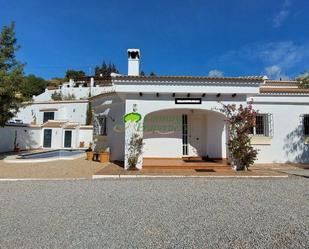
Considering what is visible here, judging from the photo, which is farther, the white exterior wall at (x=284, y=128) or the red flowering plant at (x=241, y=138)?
the white exterior wall at (x=284, y=128)

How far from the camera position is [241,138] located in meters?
11.9

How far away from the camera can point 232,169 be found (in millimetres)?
12320

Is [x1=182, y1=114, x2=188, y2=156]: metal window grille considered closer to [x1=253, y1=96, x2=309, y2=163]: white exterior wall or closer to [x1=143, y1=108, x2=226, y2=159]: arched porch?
[x1=143, y1=108, x2=226, y2=159]: arched porch

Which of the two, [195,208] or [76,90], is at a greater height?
[76,90]

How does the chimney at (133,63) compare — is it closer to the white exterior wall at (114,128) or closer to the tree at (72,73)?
the white exterior wall at (114,128)

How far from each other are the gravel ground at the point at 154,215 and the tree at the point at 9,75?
9150 millimetres

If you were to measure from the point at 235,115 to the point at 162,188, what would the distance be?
19.8 ft

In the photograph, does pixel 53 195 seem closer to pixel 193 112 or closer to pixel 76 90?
pixel 193 112

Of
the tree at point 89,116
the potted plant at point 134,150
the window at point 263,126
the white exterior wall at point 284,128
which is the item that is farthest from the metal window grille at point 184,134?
the tree at point 89,116

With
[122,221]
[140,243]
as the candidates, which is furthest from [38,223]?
[140,243]

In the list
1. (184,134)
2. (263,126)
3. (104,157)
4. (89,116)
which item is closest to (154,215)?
(184,134)

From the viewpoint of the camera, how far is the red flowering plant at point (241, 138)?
11.9 m

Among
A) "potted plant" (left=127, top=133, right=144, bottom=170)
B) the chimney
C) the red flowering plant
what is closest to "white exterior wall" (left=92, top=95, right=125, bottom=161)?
the chimney

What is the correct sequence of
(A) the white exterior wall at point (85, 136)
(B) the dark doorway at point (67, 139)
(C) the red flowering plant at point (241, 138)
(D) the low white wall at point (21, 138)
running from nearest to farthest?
1. (C) the red flowering plant at point (241, 138)
2. (D) the low white wall at point (21, 138)
3. (B) the dark doorway at point (67, 139)
4. (A) the white exterior wall at point (85, 136)
